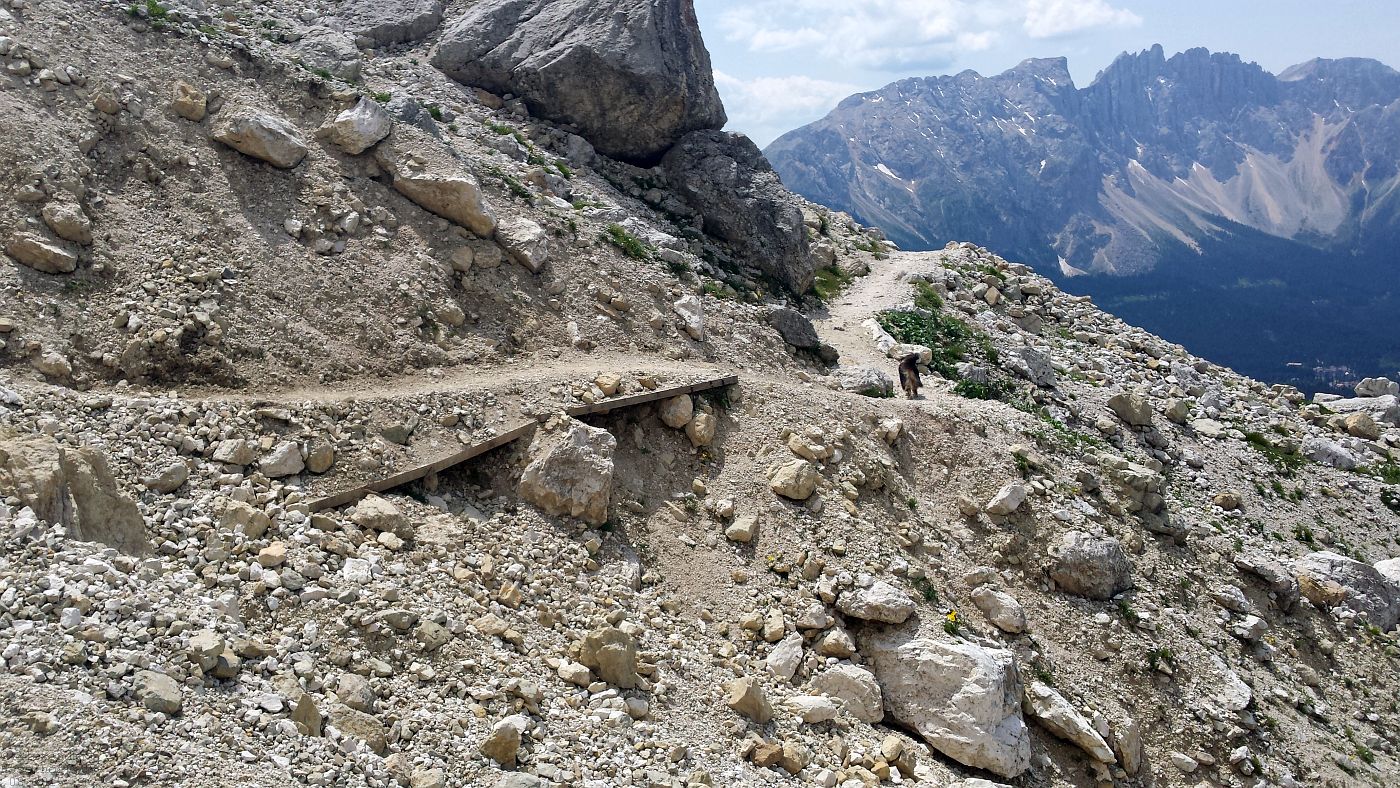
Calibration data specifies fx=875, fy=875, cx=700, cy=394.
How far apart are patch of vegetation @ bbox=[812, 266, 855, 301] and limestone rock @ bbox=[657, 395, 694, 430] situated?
15239mm

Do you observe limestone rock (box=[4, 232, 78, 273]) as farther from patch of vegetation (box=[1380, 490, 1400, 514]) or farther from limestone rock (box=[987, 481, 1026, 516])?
patch of vegetation (box=[1380, 490, 1400, 514])

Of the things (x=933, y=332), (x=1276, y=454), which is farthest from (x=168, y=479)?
(x=1276, y=454)

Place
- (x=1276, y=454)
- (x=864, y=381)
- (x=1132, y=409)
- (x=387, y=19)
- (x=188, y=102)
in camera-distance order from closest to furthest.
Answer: (x=188, y=102), (x=864, y=381), (x=1132, y=409), (x=1276, y=454), (x=387, y=19)

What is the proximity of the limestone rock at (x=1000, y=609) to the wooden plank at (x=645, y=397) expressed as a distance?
729cm

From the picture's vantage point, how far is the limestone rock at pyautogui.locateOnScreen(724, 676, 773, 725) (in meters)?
14.0

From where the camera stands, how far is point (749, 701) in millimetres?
13984

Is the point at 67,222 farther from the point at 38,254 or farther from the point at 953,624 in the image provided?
the point at 953,624

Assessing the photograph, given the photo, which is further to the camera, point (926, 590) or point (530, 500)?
point (926, 590)

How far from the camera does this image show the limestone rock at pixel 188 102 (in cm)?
2012

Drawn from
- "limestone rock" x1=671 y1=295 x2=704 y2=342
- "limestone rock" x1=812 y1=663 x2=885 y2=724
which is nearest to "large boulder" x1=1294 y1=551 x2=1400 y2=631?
"limestone rock" x1=812 y1=663 x2=885 y2=724

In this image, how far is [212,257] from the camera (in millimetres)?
17906

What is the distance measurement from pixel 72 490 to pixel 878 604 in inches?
513

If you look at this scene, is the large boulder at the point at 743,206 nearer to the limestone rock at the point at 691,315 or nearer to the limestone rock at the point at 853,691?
the limestone rock at the point at 691,315

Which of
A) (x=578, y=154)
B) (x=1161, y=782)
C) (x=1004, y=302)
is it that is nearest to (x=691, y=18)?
(x=578, y=154)
